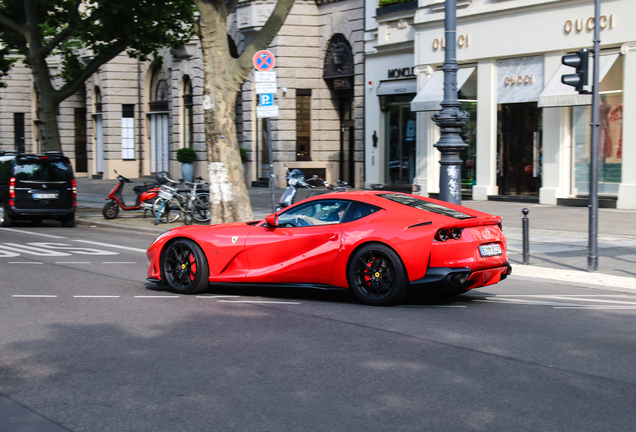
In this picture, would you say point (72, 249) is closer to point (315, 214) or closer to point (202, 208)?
point (202, 208)

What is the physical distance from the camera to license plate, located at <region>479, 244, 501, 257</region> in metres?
8.17

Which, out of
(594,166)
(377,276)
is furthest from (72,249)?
(594,166)

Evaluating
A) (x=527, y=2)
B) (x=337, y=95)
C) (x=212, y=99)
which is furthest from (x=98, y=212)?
(x=527, y=2)

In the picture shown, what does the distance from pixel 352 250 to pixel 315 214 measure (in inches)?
28.6

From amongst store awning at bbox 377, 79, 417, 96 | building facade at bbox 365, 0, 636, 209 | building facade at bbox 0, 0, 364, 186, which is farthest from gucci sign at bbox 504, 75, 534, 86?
building facade at bbox 0, 0, 364, 186

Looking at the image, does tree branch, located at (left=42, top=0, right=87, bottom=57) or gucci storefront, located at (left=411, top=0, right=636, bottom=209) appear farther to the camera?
tree branch, located at (left=42, top=0, right=87, bottom=57)

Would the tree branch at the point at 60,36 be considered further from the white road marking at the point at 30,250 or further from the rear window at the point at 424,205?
the rear window at the point at 424,205

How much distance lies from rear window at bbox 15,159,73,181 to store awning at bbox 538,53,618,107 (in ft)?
38.9

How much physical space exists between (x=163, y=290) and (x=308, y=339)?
334 centimetres

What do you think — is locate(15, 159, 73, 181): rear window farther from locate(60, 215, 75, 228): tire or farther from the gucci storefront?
the gucci storefront

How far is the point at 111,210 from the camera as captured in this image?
20.6 meters

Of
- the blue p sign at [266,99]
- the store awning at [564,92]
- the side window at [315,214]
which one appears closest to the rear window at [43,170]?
the blue p sign at [266,99]

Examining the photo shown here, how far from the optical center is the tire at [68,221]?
19.6m

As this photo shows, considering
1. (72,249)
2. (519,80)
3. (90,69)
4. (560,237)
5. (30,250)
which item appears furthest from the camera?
(90,69)
